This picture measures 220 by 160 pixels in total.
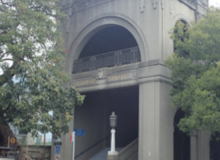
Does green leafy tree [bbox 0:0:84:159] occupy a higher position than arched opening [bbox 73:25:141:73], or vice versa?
arched opening [bbox 73:25:141:73]

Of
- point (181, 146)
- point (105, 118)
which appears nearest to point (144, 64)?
point (105, 118)

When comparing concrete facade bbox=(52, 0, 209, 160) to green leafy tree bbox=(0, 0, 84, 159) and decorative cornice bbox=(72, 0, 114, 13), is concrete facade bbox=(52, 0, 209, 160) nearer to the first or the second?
decorative cornice bbox=(72, 0, 114, 13)

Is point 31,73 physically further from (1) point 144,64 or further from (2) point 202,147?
(2) point 202,147

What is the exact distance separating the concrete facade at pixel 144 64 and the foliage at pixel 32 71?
4.15m

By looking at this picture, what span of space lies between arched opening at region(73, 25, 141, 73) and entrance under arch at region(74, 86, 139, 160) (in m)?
2.73

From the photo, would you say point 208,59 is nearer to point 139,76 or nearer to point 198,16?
point 139,76

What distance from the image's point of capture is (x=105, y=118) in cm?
2830

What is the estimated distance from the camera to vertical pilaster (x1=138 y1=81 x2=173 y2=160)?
19.4 meters

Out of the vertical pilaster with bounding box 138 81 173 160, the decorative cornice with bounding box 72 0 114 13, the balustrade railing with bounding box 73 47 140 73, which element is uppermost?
the decorative cornice with bounding box 72 0 114 13

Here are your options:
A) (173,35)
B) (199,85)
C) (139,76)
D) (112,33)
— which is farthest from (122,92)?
(199,85)

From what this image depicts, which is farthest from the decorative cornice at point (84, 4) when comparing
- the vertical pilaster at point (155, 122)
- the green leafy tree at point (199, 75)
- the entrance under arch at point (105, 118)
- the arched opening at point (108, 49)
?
the vertical pilaster at point (155, 122)

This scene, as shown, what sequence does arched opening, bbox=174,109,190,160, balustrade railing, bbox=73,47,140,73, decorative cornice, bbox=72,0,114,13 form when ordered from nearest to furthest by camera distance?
1. balustrade railing, bbox=73,47,140,73
2. decorative cornice, bbox=72,0,114,13
3. arched opening, bbox=174,109,190,160

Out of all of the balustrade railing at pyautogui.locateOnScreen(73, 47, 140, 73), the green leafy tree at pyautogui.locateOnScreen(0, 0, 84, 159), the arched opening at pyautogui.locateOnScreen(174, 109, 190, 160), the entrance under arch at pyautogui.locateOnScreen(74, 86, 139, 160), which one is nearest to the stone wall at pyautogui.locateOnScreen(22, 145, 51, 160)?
the entrance under arch at pyautogui.locateOnScreen(74, 86, 139, 160)

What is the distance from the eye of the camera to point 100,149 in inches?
1086
